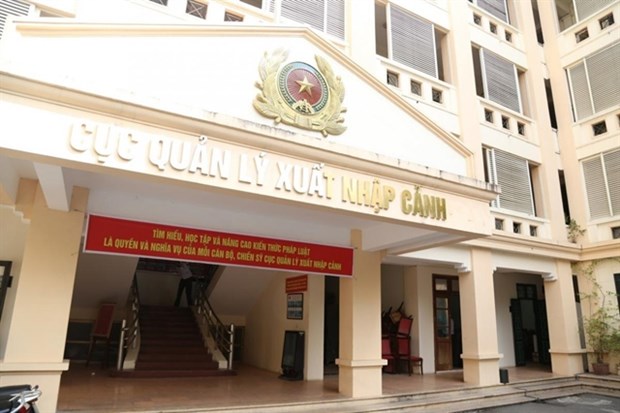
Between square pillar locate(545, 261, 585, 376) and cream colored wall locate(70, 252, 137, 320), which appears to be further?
square pillar locate(545, 261, 585, 376)

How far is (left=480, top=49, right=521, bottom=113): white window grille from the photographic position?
10.9 m

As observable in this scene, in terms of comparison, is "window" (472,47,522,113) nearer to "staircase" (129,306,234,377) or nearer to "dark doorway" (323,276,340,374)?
"dark doorway" (323,276,340,374)

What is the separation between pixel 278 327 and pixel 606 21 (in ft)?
37.1

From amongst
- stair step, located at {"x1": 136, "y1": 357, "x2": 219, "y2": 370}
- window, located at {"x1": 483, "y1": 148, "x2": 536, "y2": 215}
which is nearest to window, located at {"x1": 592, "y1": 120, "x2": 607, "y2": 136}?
window, located at {"x1": 483, "y1": 148, "x2": 536, "y2": 215}

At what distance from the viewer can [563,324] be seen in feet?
33.1

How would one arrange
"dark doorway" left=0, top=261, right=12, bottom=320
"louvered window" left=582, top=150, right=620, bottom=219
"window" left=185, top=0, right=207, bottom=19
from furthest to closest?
1. "louvered window" left=582, top=150, right=620, bottom=219
2. "window" left=185, top=0, right=207, bottom=19
3. "dark doorway" left=0, top=261, right=12, bottom=320

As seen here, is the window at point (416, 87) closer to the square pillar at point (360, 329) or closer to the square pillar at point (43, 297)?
the square pillar at point (360, 329)

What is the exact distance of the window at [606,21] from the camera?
439 inches

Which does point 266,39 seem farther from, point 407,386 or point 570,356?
point 570,356

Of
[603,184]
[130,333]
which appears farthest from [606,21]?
[130,333]

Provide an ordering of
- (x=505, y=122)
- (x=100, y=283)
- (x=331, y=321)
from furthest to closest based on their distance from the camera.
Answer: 1. (x=331, y=321)
2. (x=505, y=122)
3. (x=100, y=283)

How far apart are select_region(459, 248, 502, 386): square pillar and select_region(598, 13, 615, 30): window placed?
7.09m

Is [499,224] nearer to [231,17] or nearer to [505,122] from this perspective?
[505,122]

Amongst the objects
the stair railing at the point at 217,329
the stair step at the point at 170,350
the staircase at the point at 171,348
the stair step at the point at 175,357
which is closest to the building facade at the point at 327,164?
the stair railing at the point at 217,329
